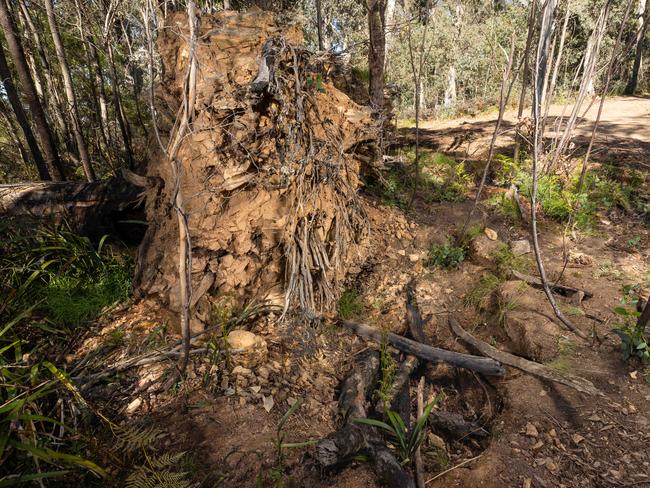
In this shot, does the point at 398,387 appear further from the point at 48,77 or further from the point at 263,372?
the point at 48,77

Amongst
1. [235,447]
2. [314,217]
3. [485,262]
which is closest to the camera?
[235,447]

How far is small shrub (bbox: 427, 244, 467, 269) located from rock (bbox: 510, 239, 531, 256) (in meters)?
0.56

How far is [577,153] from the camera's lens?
5621 mm

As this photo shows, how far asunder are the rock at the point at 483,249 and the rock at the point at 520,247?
153 mm

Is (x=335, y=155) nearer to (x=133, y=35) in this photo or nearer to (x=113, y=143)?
(x=113, y=143)

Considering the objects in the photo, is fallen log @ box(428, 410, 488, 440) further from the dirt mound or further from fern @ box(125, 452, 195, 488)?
fern @ box(125, 452, 195, 488)

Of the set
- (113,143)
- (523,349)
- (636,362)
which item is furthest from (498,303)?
(113,143)

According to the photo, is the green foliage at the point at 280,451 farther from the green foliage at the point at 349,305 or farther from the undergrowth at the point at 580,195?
the undergrowth at the point at 580,195

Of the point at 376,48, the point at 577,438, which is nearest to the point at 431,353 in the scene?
the point at 577,438

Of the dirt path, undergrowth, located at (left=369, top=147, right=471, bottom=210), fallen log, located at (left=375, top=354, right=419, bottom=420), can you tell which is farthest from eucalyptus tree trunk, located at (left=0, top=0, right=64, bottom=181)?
the dirt path

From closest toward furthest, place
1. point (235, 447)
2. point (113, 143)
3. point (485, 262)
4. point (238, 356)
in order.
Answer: point (235, 447) < point (238, 356) < point (485, 262) < point (113, 143)

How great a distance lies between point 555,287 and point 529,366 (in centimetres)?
119

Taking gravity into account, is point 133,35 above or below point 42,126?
above

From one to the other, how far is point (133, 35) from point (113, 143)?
2199mm
